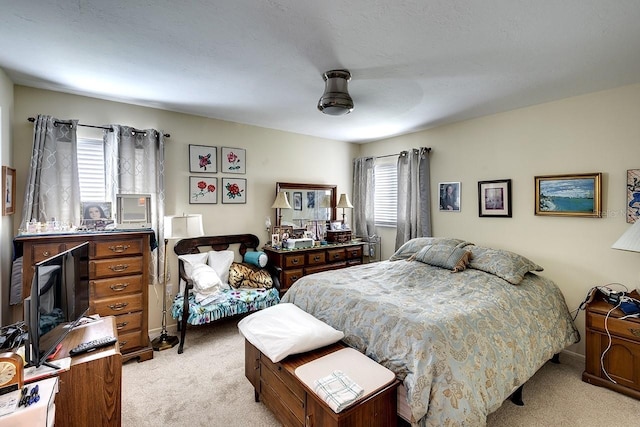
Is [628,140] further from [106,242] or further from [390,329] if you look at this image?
[106,242]

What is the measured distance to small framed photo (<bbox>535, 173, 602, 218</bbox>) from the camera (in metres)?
2.76

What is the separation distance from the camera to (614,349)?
7.72 feet

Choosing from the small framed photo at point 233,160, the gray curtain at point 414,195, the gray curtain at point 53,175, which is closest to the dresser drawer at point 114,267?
the gray curtain at point 53,175

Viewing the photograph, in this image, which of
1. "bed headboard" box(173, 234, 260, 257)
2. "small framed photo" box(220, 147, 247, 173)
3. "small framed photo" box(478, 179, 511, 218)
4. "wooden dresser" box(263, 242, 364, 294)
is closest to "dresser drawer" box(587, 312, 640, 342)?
"small framed photo" box(478, 179, 511, 218)

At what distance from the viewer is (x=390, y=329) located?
1876 millimetres

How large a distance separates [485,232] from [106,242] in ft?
13.3

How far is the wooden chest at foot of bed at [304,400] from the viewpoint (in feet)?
4.89

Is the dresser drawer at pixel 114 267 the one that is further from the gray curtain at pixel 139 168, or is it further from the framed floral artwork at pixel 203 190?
the framed floral artwork at pixel 203 190

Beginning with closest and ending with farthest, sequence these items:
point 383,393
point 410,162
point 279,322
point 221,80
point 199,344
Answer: point 383,393 < point 279,322 < point 221,80 < point 199,344 < point 410,162

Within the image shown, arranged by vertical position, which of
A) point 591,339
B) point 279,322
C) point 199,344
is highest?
point 279,322

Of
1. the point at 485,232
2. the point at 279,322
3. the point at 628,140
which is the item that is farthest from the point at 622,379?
the point at 279,322

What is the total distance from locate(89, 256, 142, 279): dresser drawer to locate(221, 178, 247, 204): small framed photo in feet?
4.44

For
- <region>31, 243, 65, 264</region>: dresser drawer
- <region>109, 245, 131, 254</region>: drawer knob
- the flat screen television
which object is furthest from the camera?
<region>109, 245, 131, 254</region>: drawer knob

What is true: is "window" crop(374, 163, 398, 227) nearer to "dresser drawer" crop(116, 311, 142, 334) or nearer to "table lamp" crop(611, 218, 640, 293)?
"table lamp" crop(611, 218, 640, 293)
